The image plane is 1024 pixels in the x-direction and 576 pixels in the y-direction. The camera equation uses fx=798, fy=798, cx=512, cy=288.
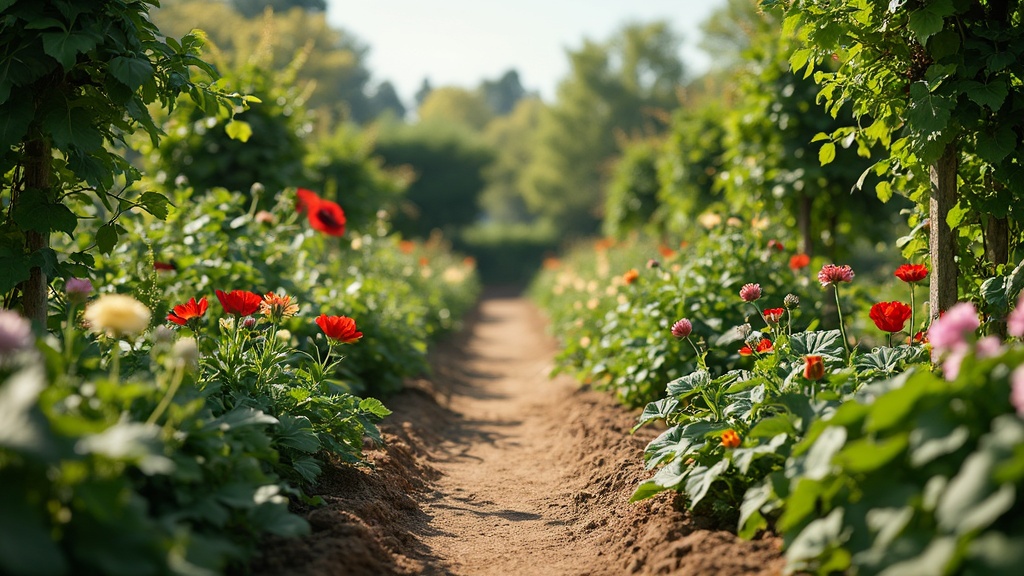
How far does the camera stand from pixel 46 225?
3064 millimetres

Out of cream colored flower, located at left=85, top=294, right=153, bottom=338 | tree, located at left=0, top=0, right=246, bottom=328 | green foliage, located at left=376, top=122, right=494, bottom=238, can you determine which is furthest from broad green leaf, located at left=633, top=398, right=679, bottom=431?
green foliage, located at left=376, top=122, right=494, bottom=238

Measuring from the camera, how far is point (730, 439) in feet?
8.31

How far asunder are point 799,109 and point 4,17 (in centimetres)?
517

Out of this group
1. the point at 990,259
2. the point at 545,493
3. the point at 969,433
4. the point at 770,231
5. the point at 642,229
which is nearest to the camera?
the point at 969,433

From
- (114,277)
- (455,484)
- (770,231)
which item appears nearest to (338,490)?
(455,484)

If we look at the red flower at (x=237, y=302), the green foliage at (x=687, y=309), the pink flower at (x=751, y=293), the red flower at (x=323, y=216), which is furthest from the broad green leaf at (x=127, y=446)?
the red flower at (x=323, y=216)

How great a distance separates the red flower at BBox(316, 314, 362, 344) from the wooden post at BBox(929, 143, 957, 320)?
2424 mm

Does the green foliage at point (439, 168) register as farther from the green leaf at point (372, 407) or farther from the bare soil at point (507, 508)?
the green leaf at point (372, 407)

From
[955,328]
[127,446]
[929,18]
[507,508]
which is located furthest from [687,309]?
[127,446]

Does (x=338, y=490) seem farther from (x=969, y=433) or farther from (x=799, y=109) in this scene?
(x=799, y=109)

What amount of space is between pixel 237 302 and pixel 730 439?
1.83m

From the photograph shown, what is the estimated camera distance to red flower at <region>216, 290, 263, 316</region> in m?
2.97

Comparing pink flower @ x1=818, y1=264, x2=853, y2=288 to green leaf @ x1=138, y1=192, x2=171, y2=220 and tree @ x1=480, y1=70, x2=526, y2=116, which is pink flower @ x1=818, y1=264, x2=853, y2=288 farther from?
tree @ x1=480, y1=70, x2=526, y2=116

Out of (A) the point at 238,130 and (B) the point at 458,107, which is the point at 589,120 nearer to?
(B) the point at 458,107
